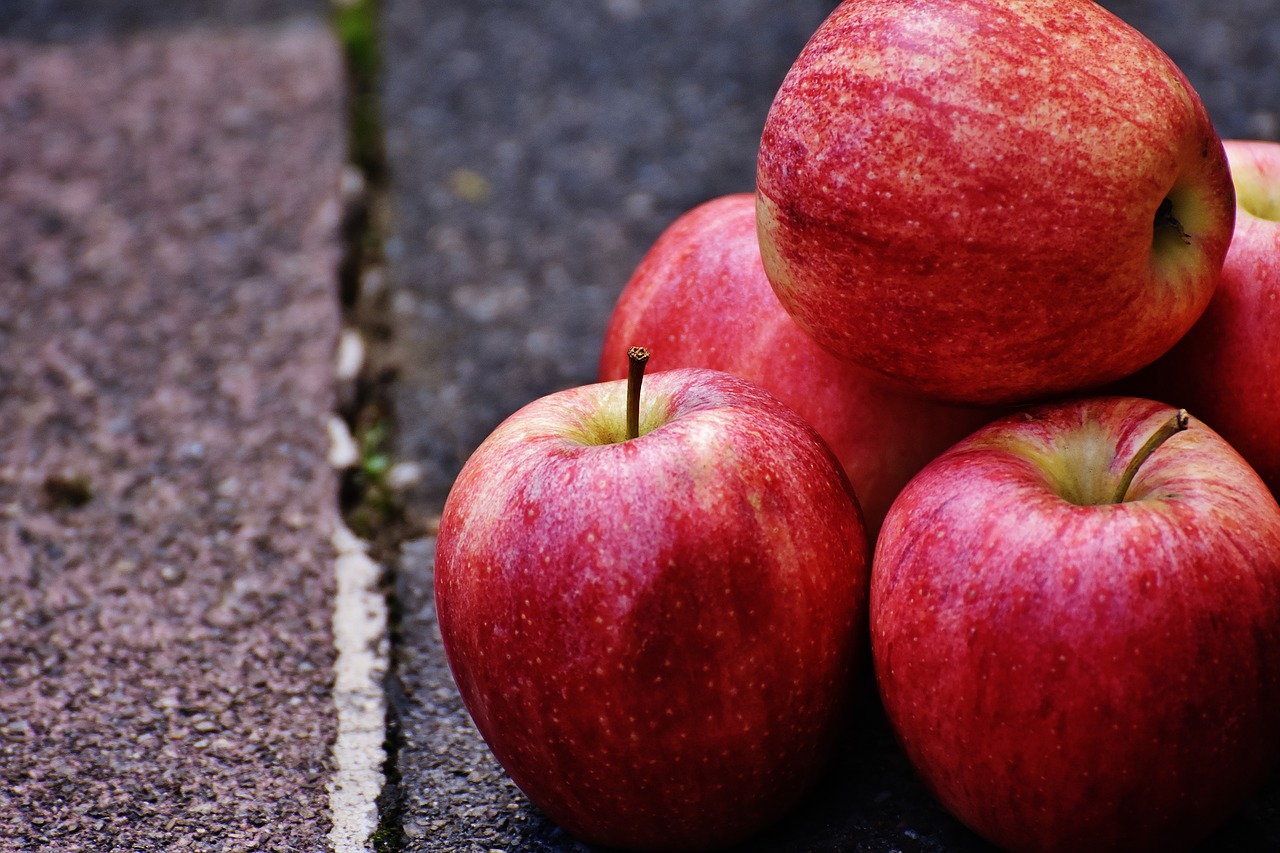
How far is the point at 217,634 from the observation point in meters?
1.89

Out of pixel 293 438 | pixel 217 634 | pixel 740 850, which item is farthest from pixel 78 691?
pixel 740 850

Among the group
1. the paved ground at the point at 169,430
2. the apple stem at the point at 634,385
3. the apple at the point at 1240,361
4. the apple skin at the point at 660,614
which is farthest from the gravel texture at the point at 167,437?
the apple at the point at 1240,361

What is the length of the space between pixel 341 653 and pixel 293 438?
61 centimetres

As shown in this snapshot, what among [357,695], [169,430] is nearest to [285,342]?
[169,430]

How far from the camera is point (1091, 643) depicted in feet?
3.99

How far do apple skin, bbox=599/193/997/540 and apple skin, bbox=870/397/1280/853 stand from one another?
248 mm

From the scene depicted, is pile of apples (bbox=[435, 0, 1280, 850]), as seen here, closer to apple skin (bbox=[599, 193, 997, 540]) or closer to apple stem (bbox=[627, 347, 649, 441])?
apple stem (bbox=[627, 347, 649, 441])

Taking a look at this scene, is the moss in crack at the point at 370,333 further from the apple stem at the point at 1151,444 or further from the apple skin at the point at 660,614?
the apple stem at the point at 1151,444

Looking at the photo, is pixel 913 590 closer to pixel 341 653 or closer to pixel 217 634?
pixel 341 653

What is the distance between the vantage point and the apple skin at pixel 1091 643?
1.21 metres

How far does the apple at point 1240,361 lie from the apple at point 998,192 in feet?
0.29

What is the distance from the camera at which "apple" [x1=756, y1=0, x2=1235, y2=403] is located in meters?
1.31

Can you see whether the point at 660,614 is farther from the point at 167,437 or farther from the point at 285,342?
the point at 285,342

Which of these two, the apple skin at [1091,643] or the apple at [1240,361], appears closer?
the apple skin at [1091,643]
